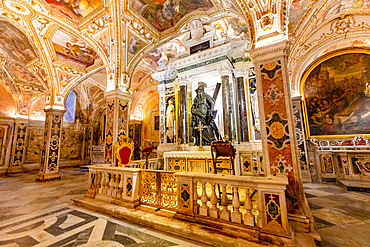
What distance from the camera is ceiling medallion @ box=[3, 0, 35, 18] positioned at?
4.76m

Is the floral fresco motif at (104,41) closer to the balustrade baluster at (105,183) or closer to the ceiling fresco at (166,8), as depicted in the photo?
the ceiling fresco at (166,8)

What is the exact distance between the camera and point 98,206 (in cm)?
343

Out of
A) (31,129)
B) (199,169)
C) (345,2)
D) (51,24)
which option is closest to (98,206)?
(199,169)

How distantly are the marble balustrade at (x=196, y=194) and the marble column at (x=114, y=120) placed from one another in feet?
5.09

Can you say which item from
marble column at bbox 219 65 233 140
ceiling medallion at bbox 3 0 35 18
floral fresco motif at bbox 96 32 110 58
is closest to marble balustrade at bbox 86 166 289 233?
marble column at bbox 219 65 233 140

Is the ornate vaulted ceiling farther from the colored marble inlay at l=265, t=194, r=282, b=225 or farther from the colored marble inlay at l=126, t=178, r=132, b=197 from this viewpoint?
the colored marble inlay at l=126, t=178, r=132, b=197

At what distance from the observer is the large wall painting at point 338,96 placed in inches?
237

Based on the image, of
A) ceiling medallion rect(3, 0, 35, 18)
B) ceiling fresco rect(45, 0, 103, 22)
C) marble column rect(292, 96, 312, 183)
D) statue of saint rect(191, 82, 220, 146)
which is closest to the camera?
ceiling medallion rect(3, 0, 35, 18)

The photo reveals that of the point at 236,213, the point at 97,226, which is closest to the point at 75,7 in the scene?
the point at 97,226

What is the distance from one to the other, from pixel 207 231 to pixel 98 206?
2.48 metres

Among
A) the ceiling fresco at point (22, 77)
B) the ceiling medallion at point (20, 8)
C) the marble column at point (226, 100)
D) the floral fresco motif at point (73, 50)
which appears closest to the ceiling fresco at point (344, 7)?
the marble column at point (226, 100)

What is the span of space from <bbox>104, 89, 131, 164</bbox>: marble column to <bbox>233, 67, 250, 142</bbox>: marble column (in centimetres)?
453

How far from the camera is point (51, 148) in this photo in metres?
7.70

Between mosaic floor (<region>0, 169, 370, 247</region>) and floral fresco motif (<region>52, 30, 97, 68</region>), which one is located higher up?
floral fresco motif (<region>52, 30, 97, 68</region>)
